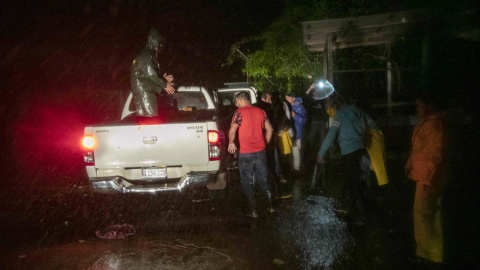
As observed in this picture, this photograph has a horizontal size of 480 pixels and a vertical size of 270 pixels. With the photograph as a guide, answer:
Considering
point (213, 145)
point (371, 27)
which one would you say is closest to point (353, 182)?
point (213, 145)

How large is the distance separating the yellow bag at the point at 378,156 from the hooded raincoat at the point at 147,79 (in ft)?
11.0

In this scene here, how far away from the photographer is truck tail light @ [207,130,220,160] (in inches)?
230

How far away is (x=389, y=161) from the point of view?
1022 cm

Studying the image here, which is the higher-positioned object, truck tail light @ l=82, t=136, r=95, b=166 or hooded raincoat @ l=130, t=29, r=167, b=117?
hooded raincoat @ l=130, t=29, r=167, b=117

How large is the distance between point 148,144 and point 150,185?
592 mm

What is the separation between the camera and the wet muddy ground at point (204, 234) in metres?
4.41

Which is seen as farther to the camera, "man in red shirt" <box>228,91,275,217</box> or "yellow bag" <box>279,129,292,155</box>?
"yellow bag" <box>279,129,292,155</box>

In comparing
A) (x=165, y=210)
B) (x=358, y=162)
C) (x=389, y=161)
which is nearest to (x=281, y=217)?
(x=358, y=162)

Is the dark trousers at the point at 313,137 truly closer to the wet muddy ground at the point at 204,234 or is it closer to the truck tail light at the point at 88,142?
the wet muddy ground at the point at 204,234

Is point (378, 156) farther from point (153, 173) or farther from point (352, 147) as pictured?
point (153, 173)

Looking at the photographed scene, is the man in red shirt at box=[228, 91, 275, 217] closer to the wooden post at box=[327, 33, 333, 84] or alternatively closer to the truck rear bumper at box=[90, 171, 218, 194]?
the truck rear bumper at box=[90, 171, 218, 194]

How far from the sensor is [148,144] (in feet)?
19.1

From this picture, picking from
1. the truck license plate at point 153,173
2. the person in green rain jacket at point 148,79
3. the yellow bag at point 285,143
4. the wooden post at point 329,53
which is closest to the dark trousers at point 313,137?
the wooden post at point 329,53

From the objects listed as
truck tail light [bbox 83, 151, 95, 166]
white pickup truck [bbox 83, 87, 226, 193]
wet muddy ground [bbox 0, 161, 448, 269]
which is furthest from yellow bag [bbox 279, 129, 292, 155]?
truck tail light [bbox 83, 151, 95, 166]
